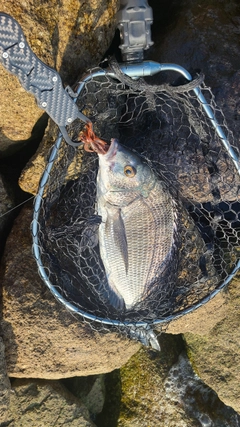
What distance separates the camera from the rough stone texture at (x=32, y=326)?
2.99 m

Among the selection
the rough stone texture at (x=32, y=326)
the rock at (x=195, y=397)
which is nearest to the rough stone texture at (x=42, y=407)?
the rough stone texture at (x=32, y=326)

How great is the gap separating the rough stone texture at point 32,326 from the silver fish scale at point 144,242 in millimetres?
607

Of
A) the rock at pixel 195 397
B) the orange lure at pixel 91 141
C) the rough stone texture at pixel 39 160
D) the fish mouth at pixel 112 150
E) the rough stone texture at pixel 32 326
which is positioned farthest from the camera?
the rock at pixel 195 397

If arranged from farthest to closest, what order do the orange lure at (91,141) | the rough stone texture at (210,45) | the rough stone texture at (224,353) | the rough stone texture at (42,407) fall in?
the rough stone texture at (224,353)
the rough stone texture at (42,407)
the rough stone texture at (210,45)
the orange lure at (91,141)

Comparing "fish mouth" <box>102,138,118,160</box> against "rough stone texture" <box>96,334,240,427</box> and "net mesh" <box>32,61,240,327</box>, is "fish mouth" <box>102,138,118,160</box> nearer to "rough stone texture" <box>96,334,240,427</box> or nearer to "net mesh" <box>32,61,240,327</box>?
"net mesh" <box>32,61,240,327</box>

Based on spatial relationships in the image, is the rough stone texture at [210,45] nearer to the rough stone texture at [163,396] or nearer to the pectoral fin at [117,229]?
the pectoral fin at [117,229]

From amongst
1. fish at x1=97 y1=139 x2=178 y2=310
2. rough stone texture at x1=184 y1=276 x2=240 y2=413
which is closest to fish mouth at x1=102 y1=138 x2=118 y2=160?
fish at x1=97 y1=139 x2=178 y2=310

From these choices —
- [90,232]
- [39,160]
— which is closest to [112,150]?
[39,160]

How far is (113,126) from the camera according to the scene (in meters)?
2.92

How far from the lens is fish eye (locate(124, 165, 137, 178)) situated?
266 cm

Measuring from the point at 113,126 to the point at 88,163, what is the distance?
0.36 metres

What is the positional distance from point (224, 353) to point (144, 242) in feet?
5.63

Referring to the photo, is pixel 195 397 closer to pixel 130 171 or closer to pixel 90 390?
pixel 90 390

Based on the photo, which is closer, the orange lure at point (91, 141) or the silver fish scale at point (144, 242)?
the orange lure at point (91, 141)
